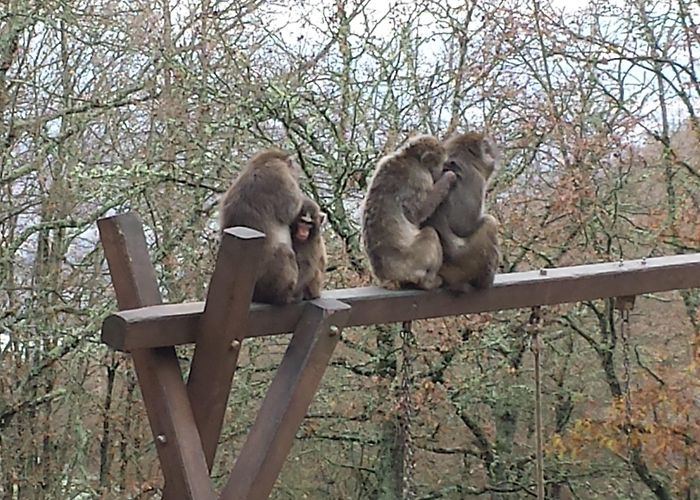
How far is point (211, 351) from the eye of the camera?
163cm

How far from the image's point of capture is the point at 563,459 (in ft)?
21.0

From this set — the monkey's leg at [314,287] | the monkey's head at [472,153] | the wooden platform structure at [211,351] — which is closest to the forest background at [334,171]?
the monkey's head at [472,153]

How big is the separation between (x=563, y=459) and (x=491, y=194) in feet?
6.95

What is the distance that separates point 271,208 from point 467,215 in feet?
2.01

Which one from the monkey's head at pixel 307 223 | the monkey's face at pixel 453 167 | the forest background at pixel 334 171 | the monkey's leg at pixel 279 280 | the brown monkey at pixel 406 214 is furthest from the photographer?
the forest background at pixel 334 171

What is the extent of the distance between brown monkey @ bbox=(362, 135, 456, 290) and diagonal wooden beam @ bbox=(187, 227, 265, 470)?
721 millimetres

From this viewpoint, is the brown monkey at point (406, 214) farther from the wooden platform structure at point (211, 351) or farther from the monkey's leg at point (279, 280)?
the wooden platform structure at point (211, 351)

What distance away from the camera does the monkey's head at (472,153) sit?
99.5 inches

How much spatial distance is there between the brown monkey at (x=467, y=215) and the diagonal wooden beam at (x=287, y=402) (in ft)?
2.04

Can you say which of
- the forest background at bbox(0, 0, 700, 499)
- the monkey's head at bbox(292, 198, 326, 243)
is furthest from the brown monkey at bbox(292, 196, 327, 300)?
the forest background at bbox(0, 0, 700, 499)

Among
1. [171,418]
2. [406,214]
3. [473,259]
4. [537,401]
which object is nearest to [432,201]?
[406,214]

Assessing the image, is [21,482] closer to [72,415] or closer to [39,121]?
[72,415]

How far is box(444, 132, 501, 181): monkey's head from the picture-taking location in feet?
8.29

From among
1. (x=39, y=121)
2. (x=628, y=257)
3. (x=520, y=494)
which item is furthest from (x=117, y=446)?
(x=628, y=257)
